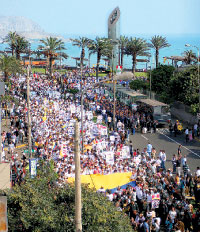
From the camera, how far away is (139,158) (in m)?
23.4

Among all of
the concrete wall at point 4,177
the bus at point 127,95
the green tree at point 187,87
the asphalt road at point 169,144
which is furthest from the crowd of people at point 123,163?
the green tree at point 187,87

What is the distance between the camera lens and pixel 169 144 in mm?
34156

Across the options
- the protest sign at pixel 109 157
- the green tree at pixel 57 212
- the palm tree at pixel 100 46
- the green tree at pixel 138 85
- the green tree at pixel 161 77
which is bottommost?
the protest sign at pixel 109 157

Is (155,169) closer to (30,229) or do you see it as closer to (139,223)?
(139,223)

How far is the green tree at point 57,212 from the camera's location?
11.9 meters

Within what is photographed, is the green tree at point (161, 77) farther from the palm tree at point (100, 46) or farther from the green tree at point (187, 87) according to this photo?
the palm tree at point (100, 46)

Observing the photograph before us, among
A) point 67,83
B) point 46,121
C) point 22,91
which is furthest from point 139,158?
point 67,83

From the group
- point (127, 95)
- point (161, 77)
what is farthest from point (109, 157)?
point (161, 77)

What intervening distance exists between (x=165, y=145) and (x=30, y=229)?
22850 millimetres

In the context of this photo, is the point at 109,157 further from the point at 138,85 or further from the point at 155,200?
the point at 138,85

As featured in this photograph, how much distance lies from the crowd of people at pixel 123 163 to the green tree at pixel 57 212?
4004 millimetres

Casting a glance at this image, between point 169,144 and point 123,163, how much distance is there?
12213mm

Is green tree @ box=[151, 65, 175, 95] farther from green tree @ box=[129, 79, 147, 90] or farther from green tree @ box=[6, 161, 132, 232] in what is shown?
green tree @ box=[6, 161, 132, 232]

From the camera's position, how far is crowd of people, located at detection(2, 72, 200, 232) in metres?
17.5
